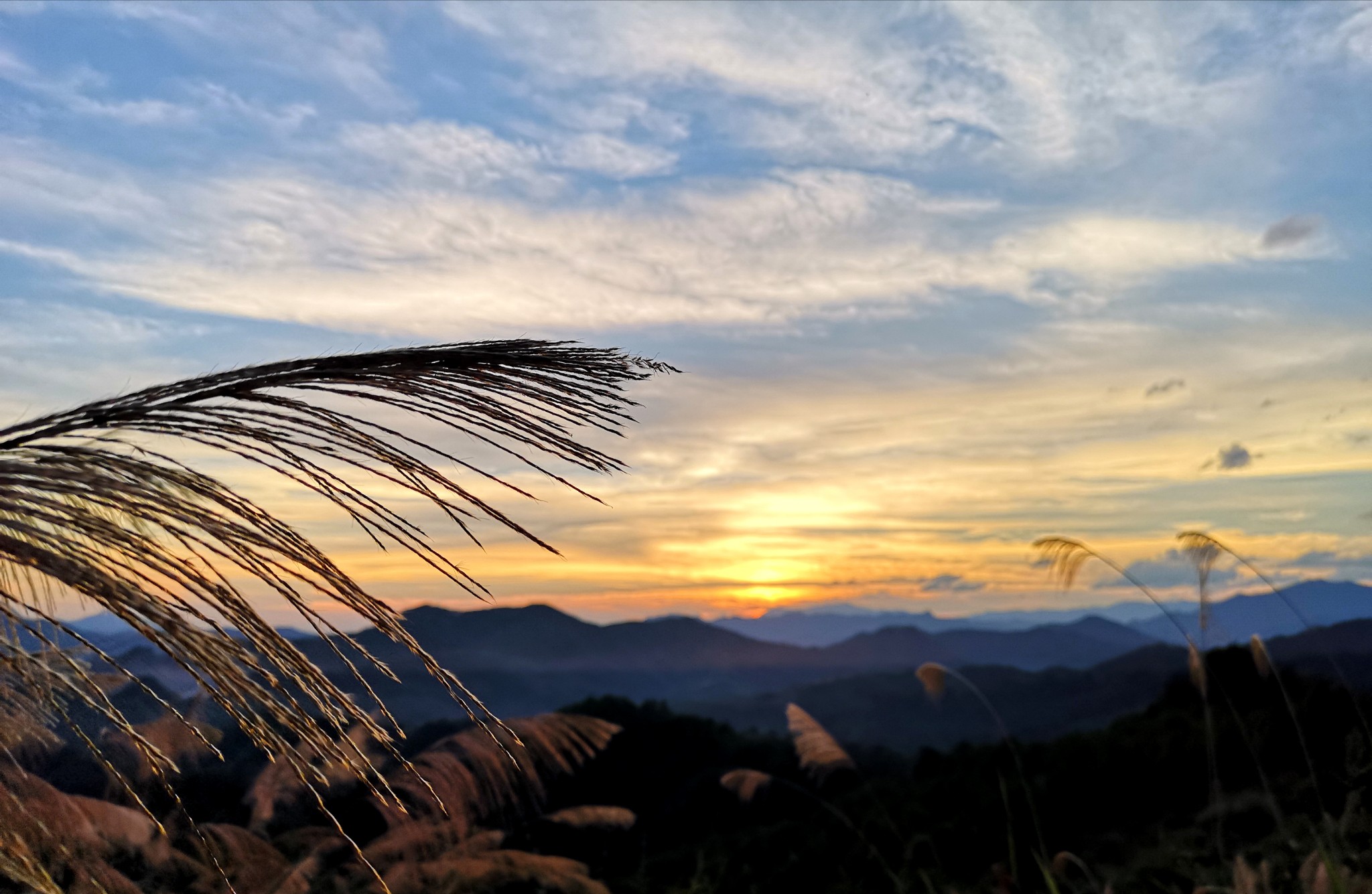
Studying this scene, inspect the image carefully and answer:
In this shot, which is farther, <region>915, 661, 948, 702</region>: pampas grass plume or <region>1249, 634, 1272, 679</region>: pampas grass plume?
<region>915, 661, 948, 702</region>: pampas grass plume

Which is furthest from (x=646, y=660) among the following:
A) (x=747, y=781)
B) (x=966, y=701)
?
(x=747, y=781)

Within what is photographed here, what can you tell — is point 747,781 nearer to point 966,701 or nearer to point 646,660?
point 966,701

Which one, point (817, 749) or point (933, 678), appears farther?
point (817, 749)

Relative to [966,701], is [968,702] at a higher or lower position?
higher

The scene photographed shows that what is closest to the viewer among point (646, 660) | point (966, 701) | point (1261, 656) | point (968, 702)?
point (1261, 656)

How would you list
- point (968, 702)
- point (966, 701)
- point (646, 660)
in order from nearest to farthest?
point (968, 702) < point (966, 701) < point (646, 660)

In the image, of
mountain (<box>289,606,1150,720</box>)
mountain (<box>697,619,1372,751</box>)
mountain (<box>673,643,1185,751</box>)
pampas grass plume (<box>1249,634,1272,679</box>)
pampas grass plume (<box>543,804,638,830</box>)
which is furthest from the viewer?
mountain (<box>289,606,1150,720</box>)

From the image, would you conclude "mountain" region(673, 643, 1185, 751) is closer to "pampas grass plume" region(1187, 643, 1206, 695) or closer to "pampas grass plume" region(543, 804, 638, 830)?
"pampas grass plume" region(543, 804, 638, 830)

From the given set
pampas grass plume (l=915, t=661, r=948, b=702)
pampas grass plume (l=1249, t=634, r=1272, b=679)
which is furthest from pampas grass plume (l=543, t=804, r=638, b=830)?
pampas grass plume (l=1249, t=634, r=1272, b=679)

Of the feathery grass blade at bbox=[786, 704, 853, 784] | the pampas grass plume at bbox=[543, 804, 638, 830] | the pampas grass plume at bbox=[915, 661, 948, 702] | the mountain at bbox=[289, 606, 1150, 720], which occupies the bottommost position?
the mountain at bbox=[289, 606, 1150, 720]

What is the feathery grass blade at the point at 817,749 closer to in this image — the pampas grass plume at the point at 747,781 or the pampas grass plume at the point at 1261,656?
the pampas grass plume at the point at 747,781

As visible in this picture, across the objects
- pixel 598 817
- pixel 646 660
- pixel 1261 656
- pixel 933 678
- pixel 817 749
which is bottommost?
pixel 646 660

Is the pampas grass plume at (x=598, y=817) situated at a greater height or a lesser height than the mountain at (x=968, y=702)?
greater

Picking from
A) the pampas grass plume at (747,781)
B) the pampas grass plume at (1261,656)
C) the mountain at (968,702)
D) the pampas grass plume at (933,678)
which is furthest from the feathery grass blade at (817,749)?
the mountain at (968,702)
